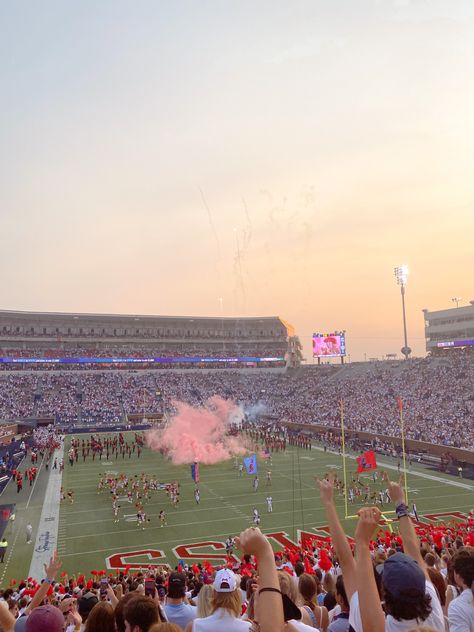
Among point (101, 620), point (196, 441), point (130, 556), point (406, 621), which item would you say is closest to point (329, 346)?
point (196, 441)

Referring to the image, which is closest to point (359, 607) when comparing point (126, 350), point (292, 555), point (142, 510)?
point (292, 555)

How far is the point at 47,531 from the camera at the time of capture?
20.6 meters

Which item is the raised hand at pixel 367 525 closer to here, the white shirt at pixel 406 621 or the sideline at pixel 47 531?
the white shirt at pixel 406 621

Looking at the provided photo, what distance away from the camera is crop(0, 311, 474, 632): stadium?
64.1 feet

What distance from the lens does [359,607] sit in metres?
2.73

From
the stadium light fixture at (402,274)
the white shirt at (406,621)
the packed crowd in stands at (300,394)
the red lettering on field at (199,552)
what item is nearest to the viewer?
the white shirt at (406,621)

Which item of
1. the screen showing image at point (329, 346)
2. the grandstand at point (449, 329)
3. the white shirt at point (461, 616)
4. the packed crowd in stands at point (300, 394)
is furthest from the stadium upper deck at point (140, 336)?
the white shirt at point (461, 616)

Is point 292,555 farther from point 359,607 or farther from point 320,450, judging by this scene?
point 320,450

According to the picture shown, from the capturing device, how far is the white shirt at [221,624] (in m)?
2.96

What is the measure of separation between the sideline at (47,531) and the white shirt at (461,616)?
15715mm

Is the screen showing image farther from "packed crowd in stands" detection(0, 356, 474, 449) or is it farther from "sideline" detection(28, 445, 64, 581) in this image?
"sideline" detection(28, 445, 64, 581)

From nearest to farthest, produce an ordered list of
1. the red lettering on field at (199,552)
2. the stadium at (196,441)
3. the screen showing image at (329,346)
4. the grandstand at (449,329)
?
the red lettering on field at (199,552) → the stadium at (196,441) → the grandstand at (449,329) → the screen showing image at (329,346)

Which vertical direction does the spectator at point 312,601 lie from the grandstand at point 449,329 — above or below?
below

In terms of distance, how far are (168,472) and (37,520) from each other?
11.4 m
